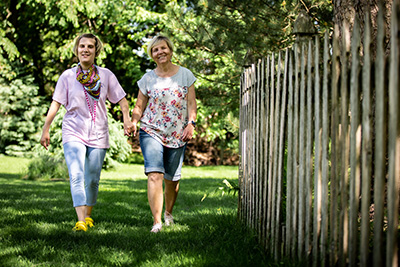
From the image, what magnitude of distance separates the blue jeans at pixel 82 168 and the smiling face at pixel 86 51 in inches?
32.6

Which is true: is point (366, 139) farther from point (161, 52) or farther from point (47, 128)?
point (47, 128)

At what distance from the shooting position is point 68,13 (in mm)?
16172

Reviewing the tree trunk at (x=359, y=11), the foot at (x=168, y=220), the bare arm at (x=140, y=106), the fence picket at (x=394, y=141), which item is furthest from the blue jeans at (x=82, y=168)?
the fence picket at (x=394, y=141)

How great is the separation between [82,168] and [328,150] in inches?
100

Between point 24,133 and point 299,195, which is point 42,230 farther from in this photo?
point 24,133

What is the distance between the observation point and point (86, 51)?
13.5 feet

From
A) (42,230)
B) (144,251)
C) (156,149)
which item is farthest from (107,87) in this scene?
(144,251)

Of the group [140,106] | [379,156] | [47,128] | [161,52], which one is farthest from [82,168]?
[379,156]

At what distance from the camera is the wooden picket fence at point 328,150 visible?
1.69 meters

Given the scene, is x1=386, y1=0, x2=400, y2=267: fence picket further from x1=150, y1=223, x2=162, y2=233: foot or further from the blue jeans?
the blue jeans

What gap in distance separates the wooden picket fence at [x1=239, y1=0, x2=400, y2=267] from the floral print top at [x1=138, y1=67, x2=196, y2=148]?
0.82m

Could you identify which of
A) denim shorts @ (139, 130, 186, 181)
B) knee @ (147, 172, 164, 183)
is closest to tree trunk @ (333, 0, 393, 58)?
denim shorts @ (139, 130, 186, 181)

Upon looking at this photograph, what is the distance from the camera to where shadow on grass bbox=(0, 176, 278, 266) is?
2.88 meters

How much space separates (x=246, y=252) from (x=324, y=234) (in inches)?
35.3
